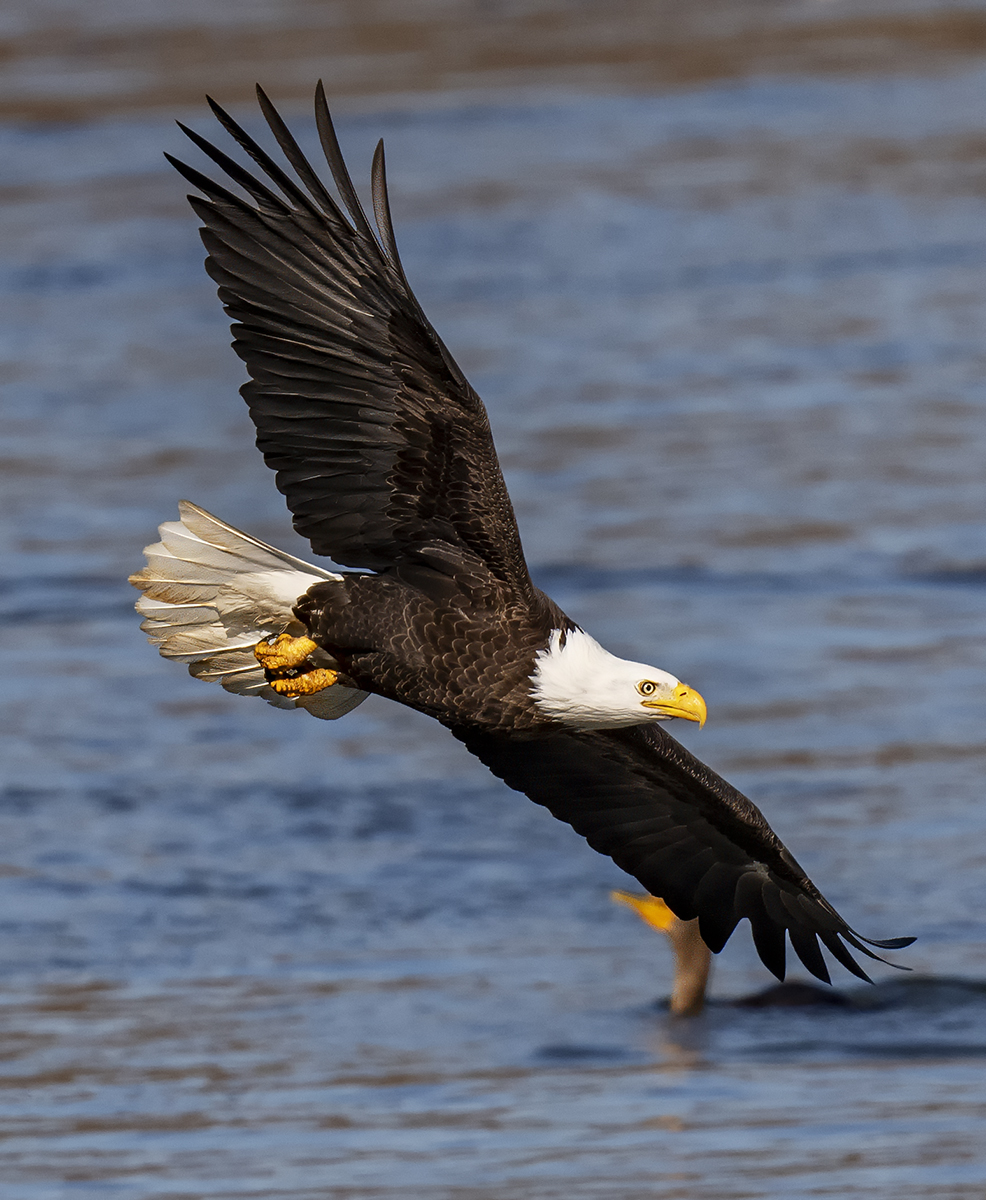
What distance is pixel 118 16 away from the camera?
68.4ft

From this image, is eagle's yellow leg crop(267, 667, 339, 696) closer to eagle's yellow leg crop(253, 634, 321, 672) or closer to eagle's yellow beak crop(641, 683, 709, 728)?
eagle's yellow leg crop(253, 634, 321, 672)

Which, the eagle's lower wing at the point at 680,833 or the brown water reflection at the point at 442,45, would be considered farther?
→ the brown water reflection at the point at 442,45

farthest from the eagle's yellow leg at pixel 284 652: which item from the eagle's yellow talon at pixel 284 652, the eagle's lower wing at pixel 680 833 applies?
the eagle's lower wing at pixel 680 833

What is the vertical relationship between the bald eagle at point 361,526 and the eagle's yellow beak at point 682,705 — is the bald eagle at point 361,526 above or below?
above

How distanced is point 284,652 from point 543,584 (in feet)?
20.2

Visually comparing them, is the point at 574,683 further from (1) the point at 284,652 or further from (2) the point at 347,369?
(2) the point at 347,369

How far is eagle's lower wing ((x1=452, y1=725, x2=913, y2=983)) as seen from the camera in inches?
246

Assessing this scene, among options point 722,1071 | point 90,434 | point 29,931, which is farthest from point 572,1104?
point 90,434

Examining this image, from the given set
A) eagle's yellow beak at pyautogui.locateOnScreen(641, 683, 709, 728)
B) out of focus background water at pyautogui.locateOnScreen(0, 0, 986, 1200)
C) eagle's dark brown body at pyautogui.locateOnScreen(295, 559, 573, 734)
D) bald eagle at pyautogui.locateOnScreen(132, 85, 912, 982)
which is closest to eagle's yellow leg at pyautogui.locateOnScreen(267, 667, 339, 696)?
bald eagle at pyautogui.locateOnScreen(132, 85, 912, 982)

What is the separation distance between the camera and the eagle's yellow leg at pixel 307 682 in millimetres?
5746

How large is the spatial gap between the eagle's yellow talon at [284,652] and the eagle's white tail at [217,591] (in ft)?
0.13

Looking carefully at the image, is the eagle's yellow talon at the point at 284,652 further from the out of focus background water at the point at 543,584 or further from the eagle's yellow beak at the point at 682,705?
the out of focus background water at the point at 543,584

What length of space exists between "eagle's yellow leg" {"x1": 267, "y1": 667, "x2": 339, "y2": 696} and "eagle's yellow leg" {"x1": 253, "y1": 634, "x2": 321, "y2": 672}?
2cm

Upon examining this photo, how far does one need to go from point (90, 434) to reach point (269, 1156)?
7.88m
